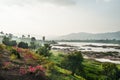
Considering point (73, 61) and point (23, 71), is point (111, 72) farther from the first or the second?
point (23, 71)

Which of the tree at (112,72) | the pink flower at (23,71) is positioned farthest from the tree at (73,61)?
the pink flower at (23,71)

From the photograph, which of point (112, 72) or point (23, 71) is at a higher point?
point (23, 71)

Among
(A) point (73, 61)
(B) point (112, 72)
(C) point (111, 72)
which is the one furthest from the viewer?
(C) point (111, 72)

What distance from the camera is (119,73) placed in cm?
9031

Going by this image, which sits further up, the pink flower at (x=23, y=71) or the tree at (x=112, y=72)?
the pink flower at (x=23, y=71)

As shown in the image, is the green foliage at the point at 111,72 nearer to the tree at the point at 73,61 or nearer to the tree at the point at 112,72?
the tree at the point at 112,72

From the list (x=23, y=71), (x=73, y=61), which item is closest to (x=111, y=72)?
(x=73, y=61)

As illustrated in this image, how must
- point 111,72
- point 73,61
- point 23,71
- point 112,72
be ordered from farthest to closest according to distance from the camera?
point 111,72 → point 112,72 → point 73,61 → point 23,71

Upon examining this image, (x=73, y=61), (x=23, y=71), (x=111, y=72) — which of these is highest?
(x=23, y=71)

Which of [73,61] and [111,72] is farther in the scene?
[111,72]

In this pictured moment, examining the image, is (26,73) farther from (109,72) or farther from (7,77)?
(109,72)

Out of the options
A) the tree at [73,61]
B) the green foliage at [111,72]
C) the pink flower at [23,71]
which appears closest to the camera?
the pink flower at [23,71]

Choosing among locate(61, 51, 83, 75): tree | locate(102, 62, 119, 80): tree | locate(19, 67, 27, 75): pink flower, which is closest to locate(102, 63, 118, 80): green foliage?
locate(102, 62, 119, 80): tree

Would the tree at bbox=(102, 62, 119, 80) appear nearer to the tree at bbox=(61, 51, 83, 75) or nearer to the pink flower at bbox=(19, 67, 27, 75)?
the tree at bbox=(61, 51, 83, 75)
